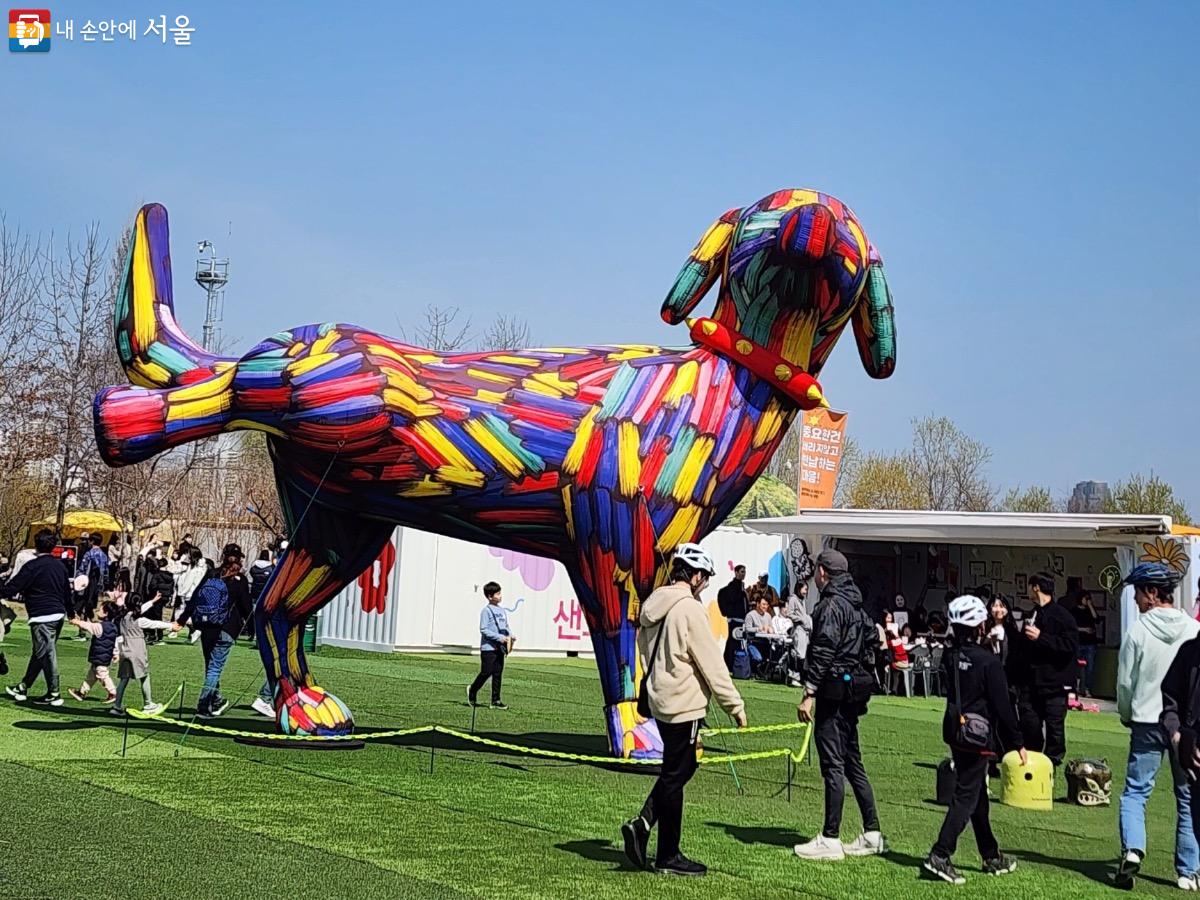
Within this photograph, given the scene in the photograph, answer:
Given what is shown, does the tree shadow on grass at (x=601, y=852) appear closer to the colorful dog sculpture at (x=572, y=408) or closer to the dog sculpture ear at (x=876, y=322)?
the colorful dog sculpture at (x=572, y=408)

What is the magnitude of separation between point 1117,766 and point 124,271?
9737 mm

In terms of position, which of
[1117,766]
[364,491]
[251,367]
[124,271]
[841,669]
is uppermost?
[124,271]

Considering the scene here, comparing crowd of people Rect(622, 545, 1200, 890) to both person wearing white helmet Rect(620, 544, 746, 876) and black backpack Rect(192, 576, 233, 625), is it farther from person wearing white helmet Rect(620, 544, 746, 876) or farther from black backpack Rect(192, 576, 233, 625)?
black backpack Rect(192, 576, 233, 625)

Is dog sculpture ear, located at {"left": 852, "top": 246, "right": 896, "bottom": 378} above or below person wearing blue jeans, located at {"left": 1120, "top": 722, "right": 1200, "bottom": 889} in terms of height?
above

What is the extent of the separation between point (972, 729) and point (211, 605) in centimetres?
731

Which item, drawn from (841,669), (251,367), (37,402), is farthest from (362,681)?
(37,402)

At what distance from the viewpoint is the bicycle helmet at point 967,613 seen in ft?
23.7

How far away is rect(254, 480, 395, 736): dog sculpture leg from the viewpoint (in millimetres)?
10133

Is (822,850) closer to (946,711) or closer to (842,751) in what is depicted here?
(842,751)

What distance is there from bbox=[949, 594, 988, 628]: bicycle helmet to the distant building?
191 ft

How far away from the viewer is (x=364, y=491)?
952cm

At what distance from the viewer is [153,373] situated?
9.55 meters

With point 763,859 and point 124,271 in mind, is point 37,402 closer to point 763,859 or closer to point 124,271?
point 124,271

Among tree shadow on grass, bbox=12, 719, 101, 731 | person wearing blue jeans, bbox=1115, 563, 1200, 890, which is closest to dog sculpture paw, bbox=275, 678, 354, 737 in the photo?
tree shadow on grass, bbox=12, 719, 101, 731
